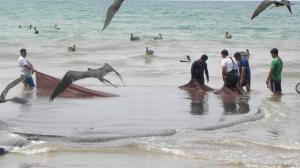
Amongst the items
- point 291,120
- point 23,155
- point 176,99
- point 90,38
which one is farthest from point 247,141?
point 90,38

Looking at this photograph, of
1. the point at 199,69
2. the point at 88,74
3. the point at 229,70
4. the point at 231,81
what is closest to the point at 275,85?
the point at 231,81

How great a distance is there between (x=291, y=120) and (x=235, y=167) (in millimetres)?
4480

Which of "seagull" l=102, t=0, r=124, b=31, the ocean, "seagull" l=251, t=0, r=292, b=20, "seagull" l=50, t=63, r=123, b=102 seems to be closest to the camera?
"seagull" l=102, t=0, r=124, b=31

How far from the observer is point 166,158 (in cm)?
926

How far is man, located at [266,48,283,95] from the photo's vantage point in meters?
16.2

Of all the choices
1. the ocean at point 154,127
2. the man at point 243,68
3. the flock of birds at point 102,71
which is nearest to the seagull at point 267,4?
the flock of birds at point 102,71

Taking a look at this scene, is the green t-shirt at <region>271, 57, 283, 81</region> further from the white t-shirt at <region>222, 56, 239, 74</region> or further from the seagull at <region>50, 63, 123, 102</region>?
the seagull at <region>50, 63, 123, 102</region>

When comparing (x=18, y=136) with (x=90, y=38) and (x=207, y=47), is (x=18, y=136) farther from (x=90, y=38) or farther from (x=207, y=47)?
(x=90, y=38)

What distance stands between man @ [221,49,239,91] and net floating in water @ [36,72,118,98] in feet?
8.94

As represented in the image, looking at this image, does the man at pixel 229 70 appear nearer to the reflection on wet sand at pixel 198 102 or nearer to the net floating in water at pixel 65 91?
the reflection on wet sand at pixel 198 102

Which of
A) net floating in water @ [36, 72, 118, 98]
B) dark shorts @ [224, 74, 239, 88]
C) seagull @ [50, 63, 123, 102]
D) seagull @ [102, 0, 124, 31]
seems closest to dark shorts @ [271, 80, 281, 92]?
dark shorts @ [224, 74, 239, 88]

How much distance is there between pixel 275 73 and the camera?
54.5 ft

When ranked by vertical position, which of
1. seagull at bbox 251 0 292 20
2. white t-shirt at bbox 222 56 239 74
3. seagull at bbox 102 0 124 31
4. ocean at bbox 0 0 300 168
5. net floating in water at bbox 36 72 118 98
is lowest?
ocean at bbox 0 0 300 168

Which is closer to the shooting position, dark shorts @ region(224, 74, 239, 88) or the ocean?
the ocean
